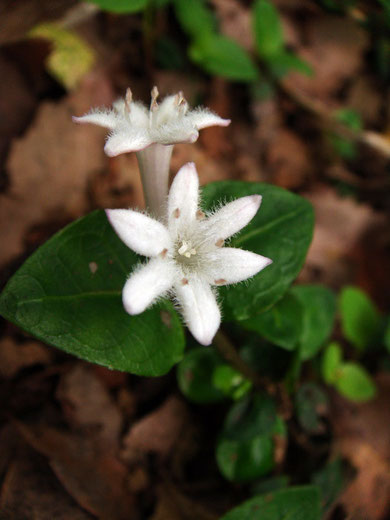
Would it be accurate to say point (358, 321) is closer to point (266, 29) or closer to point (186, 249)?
point (186, 249)

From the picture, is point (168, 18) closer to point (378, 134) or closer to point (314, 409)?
point (378, 134)

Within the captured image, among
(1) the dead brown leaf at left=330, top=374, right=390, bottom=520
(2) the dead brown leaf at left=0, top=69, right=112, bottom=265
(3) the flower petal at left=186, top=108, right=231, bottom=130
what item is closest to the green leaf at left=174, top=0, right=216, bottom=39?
(2) the dead brown leaf at left=0, top=69, right=112, bottom=265

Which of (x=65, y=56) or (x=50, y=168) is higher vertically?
(x=65, y=56)

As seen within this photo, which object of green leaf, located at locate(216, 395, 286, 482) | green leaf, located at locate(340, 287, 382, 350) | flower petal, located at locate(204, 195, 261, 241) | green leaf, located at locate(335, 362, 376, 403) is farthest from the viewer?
green leaf, located at locate(340, 287, 382, 350)

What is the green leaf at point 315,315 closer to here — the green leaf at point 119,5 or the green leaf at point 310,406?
the green leaf at point 310,406

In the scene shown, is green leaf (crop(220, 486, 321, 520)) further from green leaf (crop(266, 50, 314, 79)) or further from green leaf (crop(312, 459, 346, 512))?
green leaf (crop(266, 50, 314, 79))

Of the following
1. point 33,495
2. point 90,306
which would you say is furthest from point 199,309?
point 33,495
